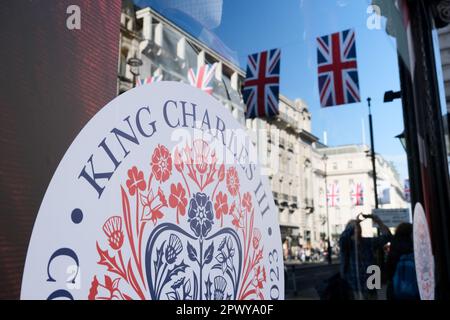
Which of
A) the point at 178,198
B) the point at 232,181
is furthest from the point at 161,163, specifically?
the point at 232,181

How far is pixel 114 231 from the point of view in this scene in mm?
1087

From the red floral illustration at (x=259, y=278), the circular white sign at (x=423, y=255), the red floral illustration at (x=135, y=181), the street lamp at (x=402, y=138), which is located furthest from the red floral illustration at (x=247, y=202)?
the street lamp at (x=402, y=138)

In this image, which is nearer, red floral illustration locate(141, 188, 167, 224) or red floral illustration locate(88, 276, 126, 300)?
red floral illustration locate(88, 276, 126, 300)

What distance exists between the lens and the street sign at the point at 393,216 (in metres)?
2.59

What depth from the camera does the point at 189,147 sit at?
1.38 meters

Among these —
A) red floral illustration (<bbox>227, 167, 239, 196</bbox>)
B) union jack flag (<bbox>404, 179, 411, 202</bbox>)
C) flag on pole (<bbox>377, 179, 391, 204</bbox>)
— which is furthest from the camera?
union jack flag (<bbox>404, 179, 411, 202</bbox>)

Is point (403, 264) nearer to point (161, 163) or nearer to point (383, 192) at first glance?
point (383, 192)

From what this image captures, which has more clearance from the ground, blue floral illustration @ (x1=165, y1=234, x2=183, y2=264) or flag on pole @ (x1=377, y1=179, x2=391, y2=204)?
flag on pole @ (x1=377, y1=179, x2=391, y2=204)

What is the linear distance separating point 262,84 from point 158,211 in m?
0.80

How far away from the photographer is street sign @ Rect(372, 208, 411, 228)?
2.59 meters

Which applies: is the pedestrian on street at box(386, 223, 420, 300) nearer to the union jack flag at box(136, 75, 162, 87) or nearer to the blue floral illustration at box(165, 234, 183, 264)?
the blue floral illustration at box(165, 234, 183, 264)

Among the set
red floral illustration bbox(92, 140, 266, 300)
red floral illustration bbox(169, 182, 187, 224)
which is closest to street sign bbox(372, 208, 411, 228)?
red floral illustration bbox(92, 140, 266, 300)
